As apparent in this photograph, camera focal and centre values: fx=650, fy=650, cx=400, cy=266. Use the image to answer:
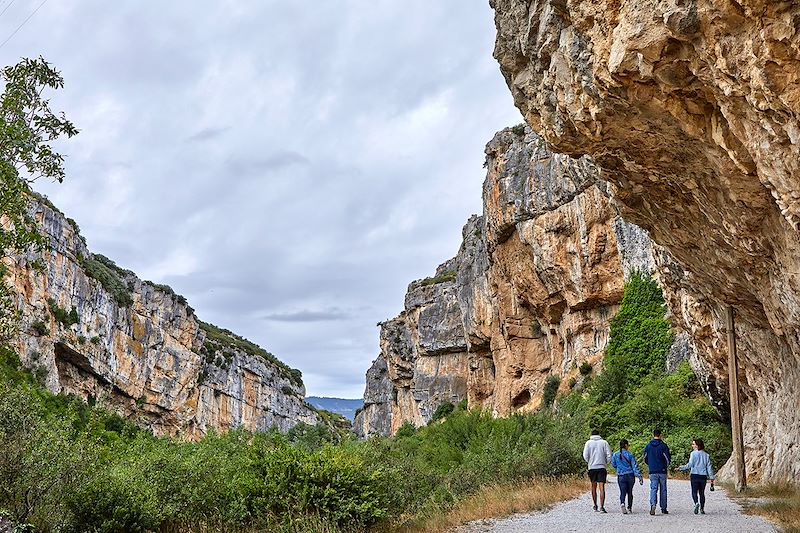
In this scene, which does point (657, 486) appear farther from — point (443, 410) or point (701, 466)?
point (443, 410)

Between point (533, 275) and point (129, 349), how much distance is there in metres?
56.7

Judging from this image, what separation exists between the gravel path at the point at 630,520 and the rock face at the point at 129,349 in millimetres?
42983

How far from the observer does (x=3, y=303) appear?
30.2ft

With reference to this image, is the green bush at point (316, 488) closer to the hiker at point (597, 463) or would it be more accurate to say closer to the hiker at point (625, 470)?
the hiker at point (597, 463)

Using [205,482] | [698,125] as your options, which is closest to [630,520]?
[698,125]

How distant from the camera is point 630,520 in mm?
10484

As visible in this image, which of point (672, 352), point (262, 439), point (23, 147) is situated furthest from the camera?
point (672, 352)

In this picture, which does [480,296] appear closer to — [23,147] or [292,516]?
[292,516]

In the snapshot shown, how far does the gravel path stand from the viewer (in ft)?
31.2

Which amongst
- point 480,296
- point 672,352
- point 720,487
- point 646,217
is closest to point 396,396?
point 480,296

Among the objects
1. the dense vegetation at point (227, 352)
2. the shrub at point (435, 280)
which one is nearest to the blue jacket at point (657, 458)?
the shrub at point (435, 280)

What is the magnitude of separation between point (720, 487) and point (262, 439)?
11.5 m

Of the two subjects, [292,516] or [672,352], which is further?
[672,352]

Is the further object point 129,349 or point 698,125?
point 129,349
